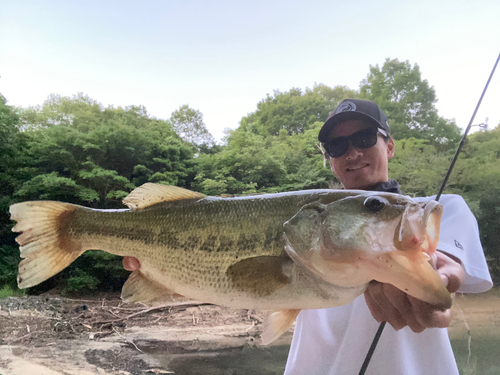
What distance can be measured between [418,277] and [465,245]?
0.66 meters

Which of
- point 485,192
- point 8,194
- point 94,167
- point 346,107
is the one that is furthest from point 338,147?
point 485,192

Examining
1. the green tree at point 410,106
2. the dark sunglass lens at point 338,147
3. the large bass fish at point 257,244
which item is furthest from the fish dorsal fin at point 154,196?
the green tree at point 410,106

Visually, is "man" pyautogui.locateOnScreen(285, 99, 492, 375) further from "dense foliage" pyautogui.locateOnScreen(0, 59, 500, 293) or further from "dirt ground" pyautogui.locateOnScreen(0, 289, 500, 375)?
"dirt ground" pyautogui.locateOnScreen(0, 289, 500, 375)

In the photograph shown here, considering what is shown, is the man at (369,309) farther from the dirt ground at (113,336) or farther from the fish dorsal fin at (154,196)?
the dirt ground at (113,336)

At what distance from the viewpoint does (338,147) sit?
1.20 meters

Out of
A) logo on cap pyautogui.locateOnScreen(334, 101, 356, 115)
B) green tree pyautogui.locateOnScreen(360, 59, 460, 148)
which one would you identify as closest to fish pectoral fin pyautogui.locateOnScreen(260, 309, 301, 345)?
logo on cap pyautogui.locateOnScreen(334, 101, 356, 115)

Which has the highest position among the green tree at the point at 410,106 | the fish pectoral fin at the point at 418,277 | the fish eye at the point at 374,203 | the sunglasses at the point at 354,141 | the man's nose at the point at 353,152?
the green tree at the point at 410,106

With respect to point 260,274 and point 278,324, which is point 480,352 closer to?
point 278,324

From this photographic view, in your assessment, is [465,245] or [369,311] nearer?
[465,245]

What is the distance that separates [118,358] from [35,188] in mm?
3474

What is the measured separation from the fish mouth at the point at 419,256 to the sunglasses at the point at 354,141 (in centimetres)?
73

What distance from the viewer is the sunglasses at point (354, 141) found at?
120cm

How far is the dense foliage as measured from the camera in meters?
3.81

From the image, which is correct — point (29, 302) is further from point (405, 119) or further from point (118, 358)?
point (405, 119)
